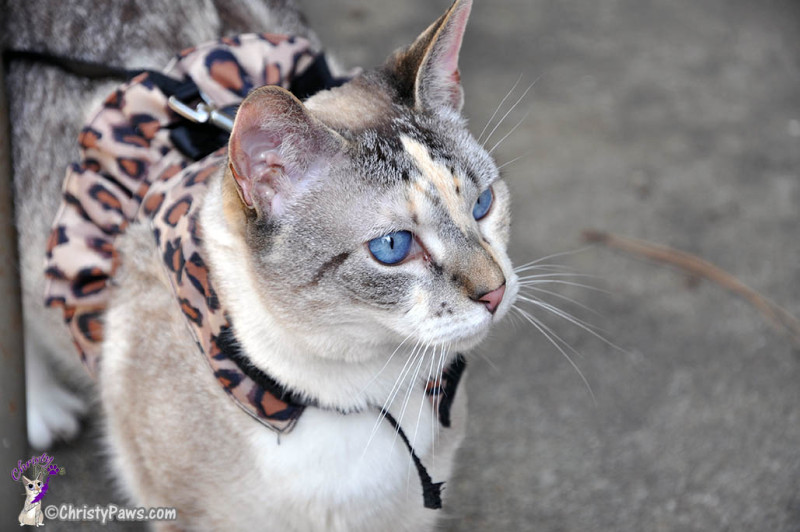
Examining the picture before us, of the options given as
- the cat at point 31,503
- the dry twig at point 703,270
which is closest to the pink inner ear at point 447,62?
the cat at point 31,503

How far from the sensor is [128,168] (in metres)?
2.12

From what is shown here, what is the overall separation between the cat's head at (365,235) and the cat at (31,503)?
78 cm

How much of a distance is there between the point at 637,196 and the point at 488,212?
6.91ft

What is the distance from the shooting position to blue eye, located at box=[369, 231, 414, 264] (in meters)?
1.57

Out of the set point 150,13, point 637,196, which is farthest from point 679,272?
point 150,13

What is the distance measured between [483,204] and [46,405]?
1.81 meters

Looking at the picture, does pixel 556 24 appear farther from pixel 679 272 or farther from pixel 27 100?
pixel 27 100

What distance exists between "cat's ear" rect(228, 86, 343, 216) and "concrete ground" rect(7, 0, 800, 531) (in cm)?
126

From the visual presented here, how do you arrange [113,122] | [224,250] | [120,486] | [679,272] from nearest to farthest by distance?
1. [224,250]
2. [113,122]
3. [120,486]
4. [679,272]

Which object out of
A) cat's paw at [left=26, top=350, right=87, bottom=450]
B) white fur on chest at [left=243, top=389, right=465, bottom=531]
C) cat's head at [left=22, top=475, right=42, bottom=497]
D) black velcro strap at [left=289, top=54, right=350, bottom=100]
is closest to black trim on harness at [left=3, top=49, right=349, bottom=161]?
black velcro strap at [left=289, top=54, right=350, bottom=100]

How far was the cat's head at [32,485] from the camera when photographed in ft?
6.01

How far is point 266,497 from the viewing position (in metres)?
1.79

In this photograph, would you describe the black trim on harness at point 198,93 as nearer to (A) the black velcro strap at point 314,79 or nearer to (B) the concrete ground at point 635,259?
(A) the black velcro strap at point 314,79
